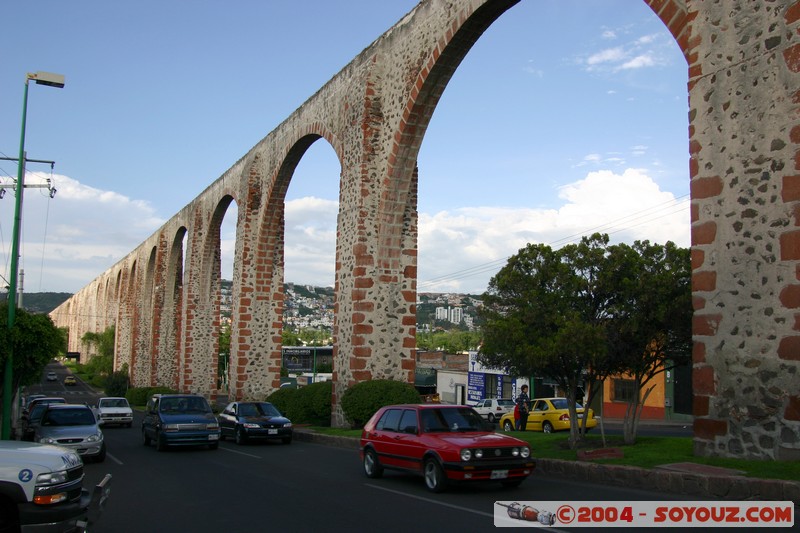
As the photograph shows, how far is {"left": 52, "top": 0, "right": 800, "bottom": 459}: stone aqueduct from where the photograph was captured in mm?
10344

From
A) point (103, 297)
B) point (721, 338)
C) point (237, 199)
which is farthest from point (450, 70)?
point (103, 297)

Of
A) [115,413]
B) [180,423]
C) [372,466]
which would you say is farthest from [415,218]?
[115,413]

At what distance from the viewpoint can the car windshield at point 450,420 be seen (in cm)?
1161

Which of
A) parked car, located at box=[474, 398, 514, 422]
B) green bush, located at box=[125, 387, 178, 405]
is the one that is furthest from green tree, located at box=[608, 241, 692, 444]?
green bush, located at box=[125, 387, 178, 405]

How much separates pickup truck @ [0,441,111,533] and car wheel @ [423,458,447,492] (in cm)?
490

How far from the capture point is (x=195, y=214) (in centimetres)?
4281

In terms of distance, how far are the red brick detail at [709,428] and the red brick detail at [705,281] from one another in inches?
75.8

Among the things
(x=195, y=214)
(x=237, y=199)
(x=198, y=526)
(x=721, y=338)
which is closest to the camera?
(x=198, y=526)

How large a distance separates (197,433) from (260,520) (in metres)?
10.9

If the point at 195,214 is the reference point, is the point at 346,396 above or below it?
below

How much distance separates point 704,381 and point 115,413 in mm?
28921

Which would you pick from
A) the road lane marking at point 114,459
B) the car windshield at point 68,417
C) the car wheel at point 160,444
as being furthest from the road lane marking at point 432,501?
the car wheel at point 160,444

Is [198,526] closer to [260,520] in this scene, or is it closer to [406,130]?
[260,520]

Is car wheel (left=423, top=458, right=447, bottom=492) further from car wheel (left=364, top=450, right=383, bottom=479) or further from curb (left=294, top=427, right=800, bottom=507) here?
curb (left=294, top=427, right=800, bottom=507)
